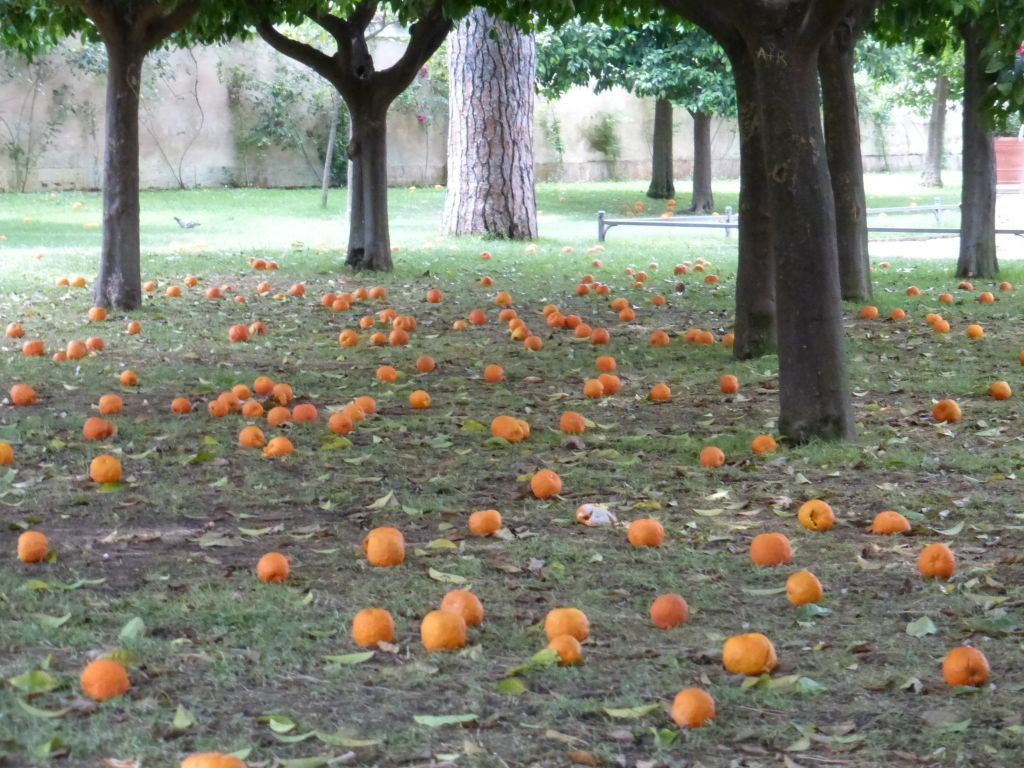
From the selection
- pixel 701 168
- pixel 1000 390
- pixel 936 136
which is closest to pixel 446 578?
pixel 1000 390

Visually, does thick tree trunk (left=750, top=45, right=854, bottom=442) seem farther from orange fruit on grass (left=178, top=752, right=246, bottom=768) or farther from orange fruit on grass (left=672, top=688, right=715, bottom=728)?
orange fruit on grass (left=178, top=752, right=246, bottom=768)

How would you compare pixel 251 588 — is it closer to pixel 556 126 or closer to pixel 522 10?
pixel 522 10

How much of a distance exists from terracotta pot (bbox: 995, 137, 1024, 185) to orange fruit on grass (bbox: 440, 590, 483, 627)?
28906 millimetres

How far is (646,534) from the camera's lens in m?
4.67

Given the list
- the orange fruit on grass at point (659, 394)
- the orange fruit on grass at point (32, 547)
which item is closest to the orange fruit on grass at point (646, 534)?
the orange fruit on grass at point (32, 547)

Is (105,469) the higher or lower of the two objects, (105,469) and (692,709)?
the higher

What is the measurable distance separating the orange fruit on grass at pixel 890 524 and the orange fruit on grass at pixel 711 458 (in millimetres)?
1120

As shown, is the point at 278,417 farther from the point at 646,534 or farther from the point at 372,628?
the point at 372,628

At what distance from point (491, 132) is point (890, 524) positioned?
1451 centimetres

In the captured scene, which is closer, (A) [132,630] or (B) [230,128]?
(A) [132,630]

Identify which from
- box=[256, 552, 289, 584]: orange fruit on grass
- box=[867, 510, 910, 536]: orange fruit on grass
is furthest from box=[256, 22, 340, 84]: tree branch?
box=[867, 510, 910, 536]: orange fruit on grass

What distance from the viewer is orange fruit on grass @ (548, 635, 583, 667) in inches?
138

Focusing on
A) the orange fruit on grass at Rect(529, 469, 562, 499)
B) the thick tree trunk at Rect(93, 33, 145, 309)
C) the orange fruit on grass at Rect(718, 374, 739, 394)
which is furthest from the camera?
the thick tree trunk at Rect(93, 33, 145, 309)

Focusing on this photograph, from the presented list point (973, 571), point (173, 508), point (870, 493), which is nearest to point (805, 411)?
point (870, 493)
